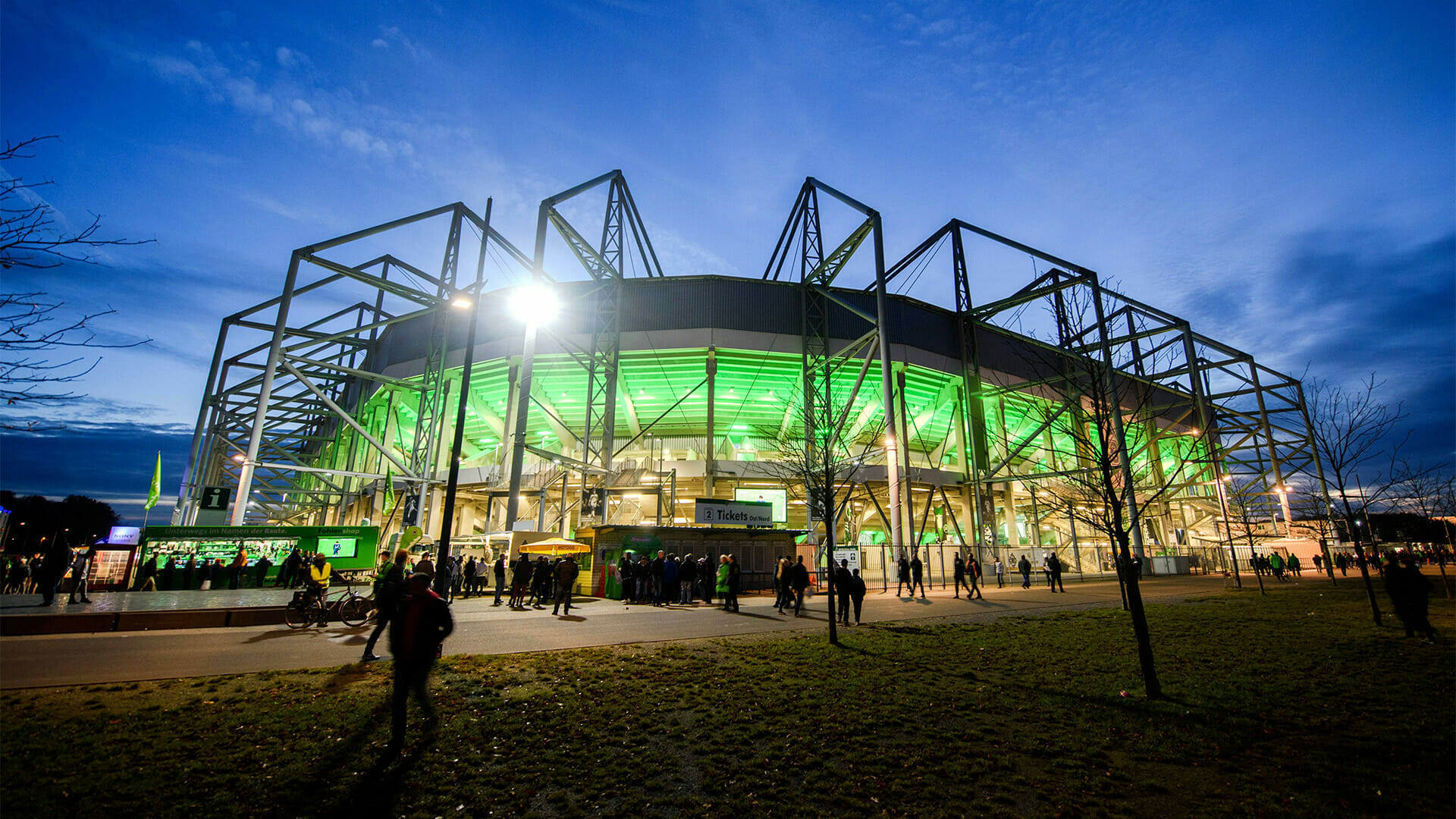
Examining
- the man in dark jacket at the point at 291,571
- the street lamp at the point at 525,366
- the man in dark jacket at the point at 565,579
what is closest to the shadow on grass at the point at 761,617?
the man in dark jacket at the point at 565,579

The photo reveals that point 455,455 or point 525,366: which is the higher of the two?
point 525,366

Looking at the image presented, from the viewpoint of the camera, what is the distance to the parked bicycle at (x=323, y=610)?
1165cm

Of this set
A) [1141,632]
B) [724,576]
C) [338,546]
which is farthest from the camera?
[338,546]

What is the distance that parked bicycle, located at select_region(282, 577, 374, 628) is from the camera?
11.6 meters

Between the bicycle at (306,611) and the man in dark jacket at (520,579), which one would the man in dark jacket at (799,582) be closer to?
the man in dark jacket at (520,579)

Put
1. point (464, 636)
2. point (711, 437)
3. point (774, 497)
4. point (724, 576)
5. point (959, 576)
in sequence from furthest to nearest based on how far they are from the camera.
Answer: point (774, 497) → point (711, 437) → point (959, 576) → point (724, 576) → point (464, 636)

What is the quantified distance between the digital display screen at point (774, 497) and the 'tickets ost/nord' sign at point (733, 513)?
6565 mm

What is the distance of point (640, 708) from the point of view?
19.0 feet

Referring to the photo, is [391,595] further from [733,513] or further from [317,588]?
[733,513]

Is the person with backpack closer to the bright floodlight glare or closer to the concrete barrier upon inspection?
the concrete barrier

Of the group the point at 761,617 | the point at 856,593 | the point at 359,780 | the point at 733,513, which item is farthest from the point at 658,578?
the point at 359,780

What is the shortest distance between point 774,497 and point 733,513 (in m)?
10.6

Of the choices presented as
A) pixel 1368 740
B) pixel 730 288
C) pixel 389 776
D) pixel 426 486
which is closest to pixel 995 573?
pixel 730 288

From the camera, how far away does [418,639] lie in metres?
5.02
